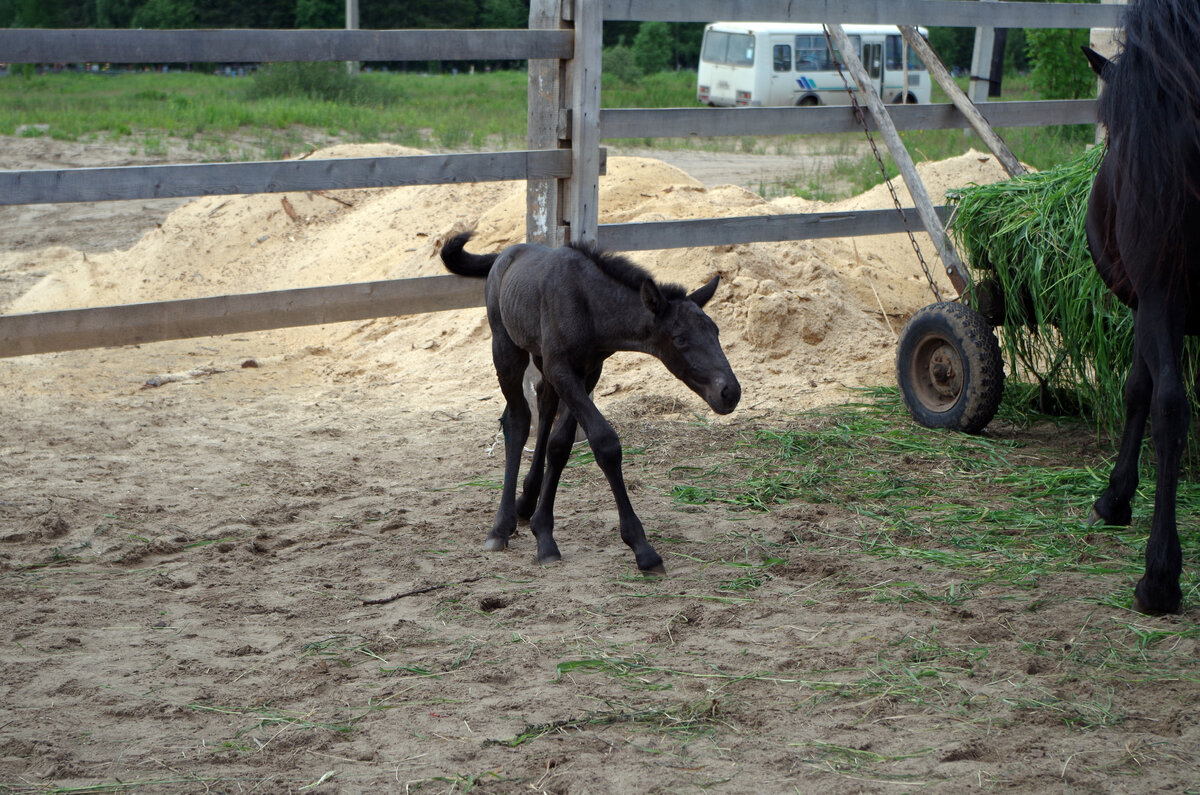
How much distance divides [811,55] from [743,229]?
22.1m

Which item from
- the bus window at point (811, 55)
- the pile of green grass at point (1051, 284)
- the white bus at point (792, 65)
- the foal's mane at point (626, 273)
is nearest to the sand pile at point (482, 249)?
the pile of green grass at point (1051, 284)

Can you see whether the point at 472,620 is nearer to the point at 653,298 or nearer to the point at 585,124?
the point at 653,298

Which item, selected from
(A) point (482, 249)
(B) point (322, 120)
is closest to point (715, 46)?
(B) point (322, 120)

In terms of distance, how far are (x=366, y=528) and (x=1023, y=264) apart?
3467mm

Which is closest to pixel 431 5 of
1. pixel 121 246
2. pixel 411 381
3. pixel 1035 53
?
pixel 1035 53

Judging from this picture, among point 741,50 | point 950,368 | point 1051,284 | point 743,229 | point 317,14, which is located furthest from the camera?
point 317,14

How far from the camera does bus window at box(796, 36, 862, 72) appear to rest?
26.2 metres

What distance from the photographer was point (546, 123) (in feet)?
18.6

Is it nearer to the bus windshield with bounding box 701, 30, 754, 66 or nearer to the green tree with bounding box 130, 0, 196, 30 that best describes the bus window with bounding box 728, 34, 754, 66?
the bus windshield with bounding box 701, 30, 754, 66

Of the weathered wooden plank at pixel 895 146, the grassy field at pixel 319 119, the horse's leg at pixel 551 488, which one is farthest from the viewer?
the grassy field at pixel 319 119

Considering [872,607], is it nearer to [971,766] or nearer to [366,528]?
[971,766]

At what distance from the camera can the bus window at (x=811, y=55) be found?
26.2 m

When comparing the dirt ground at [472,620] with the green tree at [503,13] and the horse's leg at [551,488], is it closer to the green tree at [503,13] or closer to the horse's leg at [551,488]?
the horse's leg at [551,488]

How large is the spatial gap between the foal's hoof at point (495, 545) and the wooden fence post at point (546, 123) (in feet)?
6.38
